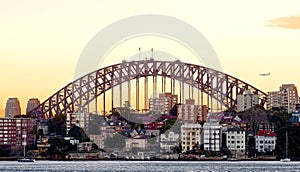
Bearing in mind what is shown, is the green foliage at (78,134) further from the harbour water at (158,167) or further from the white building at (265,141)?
the harbour water at (158,167)

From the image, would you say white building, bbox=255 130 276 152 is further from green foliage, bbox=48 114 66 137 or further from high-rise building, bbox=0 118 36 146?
green foliage, bbox=48 114 66 137

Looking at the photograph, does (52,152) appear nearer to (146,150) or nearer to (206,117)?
(146,150)

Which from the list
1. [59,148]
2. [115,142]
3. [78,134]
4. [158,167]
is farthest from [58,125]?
[158,167]

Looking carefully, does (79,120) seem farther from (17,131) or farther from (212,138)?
(212,138)

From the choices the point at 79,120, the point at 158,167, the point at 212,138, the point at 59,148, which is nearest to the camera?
the point at 158,167

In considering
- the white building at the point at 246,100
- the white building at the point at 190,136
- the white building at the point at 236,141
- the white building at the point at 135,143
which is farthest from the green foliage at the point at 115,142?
the white building at the point at 246,100

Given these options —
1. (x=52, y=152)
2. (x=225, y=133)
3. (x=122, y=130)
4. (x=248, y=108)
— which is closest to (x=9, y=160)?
(x=52, y=152)
